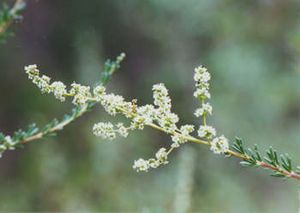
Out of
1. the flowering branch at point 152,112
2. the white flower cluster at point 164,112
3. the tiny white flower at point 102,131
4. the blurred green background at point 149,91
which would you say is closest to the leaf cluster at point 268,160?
the flowering branch at point 152,112

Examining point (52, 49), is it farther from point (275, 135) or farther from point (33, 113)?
point (275, 135)

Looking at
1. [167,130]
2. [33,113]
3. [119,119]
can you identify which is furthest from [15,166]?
[167,130]

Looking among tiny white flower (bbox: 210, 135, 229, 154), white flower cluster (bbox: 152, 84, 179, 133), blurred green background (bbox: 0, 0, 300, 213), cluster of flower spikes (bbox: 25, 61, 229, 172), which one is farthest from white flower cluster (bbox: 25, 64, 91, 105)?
blurred green background (bbox: 0, 0, 300, 213)

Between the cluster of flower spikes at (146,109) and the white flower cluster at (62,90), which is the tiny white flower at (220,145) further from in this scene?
the white flower cluster at (62,90)

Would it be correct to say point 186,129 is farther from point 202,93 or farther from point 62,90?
point 62,90

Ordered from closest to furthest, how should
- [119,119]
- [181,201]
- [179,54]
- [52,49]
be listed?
1. [181,201]
2. [119,119]
3. [52,49]
4. [179,54]

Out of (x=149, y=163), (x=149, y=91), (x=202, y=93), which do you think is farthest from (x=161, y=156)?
(x=149, y=91)

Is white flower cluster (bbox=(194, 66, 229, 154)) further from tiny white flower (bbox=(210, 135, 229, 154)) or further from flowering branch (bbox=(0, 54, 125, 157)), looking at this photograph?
flowering branch (bbox=(0, 54, 125, 157))

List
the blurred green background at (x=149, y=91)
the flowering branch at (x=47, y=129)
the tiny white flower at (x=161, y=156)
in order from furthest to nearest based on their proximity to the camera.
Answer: the blurred green background at (x=149, y=91)
the tiny white flower at (x=161, y=156)
the flowering branch at (x=47, y=129)

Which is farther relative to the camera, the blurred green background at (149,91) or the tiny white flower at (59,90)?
the blurred green background at (149,91)
